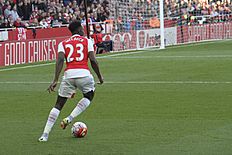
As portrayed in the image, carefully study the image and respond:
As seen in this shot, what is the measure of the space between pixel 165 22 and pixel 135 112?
29.3 meters

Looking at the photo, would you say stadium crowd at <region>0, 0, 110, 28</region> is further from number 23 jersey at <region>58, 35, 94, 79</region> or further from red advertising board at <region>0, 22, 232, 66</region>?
number 23 jersey at <region>58, 35, 94, 79</region>

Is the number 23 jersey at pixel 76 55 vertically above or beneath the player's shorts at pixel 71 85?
above

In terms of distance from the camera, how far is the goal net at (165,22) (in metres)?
41.7

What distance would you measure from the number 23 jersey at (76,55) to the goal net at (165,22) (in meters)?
27.1

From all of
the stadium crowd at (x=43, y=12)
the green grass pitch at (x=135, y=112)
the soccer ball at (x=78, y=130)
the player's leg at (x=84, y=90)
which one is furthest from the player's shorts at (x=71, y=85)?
the stadium crowd at (x=43, y=12)

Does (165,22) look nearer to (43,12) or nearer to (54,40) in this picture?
(43,12)

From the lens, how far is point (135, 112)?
16172mm

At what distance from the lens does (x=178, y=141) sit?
1231cm

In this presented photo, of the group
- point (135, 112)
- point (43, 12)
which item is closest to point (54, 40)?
point (43, 12)

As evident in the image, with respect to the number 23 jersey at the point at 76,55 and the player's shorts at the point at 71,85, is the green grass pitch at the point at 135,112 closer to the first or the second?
the player's shorts at the point at 71,85

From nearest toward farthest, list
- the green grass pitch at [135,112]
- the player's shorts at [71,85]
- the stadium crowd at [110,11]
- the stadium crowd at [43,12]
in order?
the green grass pitch at [135,112]
the player's shorts at [71,85]
the stadium crowd at [43,12]
the stadium crowd at [110,11]

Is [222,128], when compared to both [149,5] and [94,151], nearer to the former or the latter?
[94,151]

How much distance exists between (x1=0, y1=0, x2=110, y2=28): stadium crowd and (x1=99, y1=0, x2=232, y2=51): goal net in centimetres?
106

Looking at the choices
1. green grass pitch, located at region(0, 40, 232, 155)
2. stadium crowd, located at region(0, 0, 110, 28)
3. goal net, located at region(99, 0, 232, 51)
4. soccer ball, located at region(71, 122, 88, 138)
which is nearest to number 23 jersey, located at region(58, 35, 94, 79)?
soccer ball, located at region(71, 122, 88, 138)
